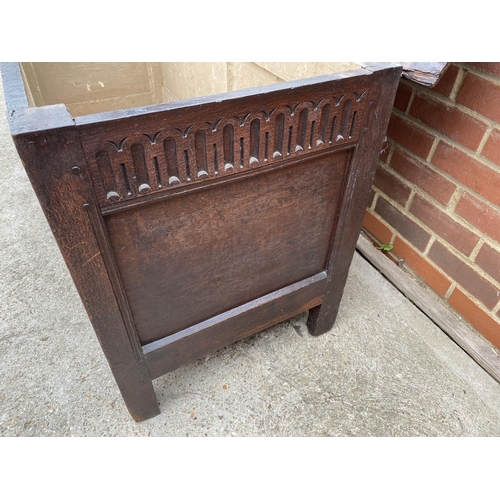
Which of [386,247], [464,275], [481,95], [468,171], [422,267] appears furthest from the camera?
[386,247]

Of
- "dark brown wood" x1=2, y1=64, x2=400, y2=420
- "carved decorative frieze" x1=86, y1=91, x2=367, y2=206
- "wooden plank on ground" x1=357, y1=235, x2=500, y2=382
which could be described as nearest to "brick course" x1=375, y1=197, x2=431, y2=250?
"wooden plank on ground" x1=357, y1=235, x2=500, y2=382

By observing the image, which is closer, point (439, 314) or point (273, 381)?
point (273, 381)

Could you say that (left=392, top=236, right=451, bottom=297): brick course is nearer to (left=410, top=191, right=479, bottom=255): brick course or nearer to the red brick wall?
the red brick wall

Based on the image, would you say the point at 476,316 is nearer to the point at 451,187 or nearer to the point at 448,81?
the point at 451,187

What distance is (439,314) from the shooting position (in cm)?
177

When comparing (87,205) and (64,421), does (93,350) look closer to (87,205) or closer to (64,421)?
(64,421)

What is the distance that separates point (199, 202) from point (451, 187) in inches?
43.2

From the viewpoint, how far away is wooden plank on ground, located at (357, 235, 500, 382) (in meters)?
1.61

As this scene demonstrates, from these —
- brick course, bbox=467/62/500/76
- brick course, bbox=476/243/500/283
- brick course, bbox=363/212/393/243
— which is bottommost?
brick course, bbox=363/212/393/243

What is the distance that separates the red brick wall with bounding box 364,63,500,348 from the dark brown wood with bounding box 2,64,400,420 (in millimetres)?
506

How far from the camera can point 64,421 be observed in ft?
4.74

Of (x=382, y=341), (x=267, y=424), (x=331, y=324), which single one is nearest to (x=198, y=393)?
(x=267, y=424)

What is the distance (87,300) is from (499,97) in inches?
55.4

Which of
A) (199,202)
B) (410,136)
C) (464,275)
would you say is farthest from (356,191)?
(464,275)
